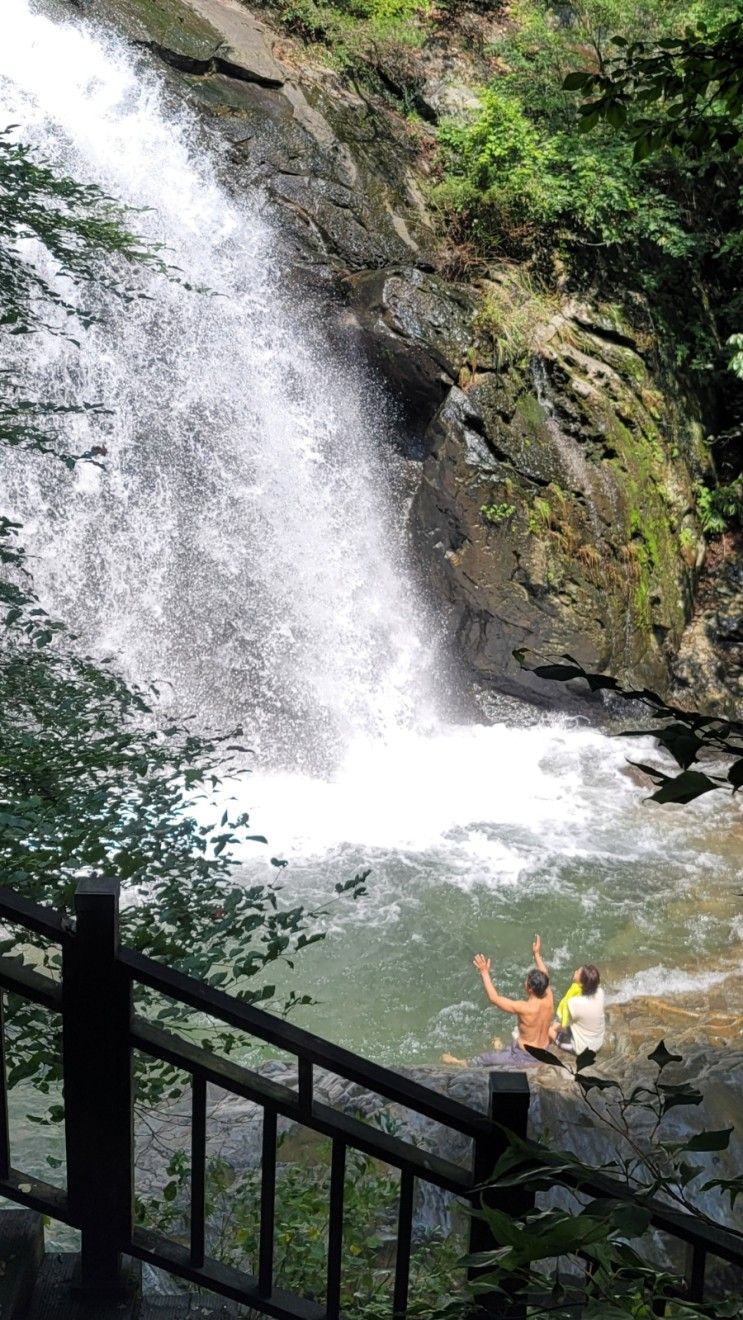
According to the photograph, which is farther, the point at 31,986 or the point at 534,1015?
the point at 534,1015

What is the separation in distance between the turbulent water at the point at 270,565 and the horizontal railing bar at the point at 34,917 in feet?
21.5

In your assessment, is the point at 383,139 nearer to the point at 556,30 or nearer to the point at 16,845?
the point at 556,30

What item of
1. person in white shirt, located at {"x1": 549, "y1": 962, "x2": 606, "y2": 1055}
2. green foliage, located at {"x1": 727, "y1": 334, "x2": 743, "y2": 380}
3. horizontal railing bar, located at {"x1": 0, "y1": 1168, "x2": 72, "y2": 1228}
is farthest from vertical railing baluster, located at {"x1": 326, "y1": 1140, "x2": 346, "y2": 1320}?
green foliage, located at {"x1": 727, "y1": 334, "x2": 743, "y2": 380}

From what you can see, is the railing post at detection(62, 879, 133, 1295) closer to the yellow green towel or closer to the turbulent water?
the yellow green towel

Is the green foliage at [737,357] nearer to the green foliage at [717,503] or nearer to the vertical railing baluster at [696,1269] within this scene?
the green foliage at [717,503]

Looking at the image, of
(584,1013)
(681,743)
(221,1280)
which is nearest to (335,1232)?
(221,1280)

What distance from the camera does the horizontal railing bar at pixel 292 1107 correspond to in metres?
1.96

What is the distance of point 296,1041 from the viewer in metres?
1.86

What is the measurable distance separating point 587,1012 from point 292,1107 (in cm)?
467

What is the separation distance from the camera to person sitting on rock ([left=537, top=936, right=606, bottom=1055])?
20.6ft

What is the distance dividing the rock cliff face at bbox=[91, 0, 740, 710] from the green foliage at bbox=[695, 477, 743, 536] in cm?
19

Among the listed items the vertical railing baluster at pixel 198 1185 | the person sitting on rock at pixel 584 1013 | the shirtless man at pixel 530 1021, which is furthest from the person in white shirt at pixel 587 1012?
the vertical railing baluster at pixel 198 1185

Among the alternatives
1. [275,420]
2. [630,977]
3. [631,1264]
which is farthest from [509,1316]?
[275,420]

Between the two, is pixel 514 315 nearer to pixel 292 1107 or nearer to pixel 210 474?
pixel 210 474
